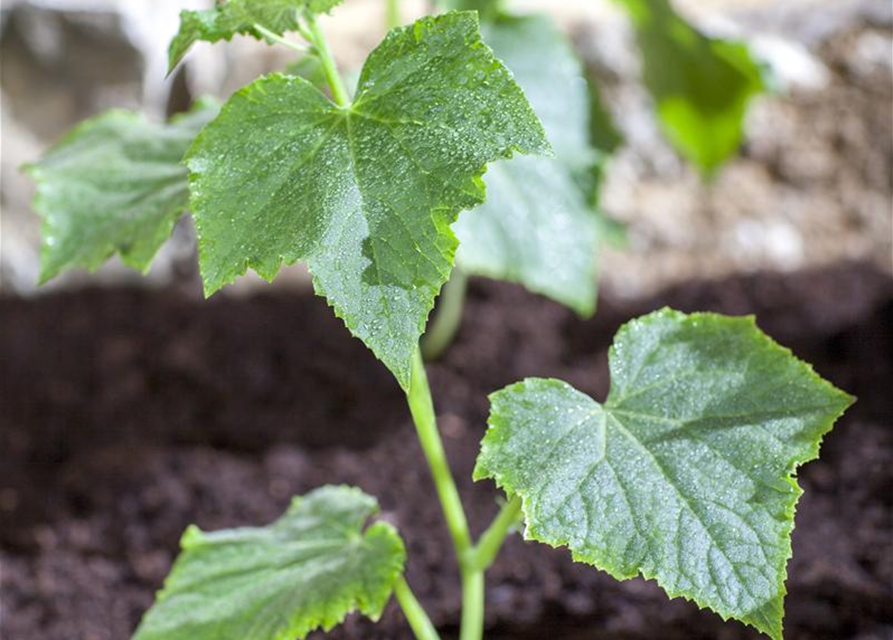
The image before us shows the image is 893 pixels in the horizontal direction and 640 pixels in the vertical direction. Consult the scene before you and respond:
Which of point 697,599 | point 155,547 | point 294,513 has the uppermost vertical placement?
point 155,547

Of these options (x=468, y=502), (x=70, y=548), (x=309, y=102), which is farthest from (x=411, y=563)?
(x=309, y=102)

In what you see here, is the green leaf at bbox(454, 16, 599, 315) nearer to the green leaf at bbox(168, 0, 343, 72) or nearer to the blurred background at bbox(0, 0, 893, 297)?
the blurred background at bbox(0, 0, 893, 297)

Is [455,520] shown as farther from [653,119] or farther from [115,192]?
[653,119]

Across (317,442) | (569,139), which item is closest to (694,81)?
(569,139)

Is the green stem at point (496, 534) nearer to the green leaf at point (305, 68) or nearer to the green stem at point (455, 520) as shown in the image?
the green stem at point (455, 520)

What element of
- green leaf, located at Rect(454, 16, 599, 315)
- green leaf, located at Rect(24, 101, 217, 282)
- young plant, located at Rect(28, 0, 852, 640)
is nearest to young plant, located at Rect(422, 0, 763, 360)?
green leaf, located at Rect(454, 16, 599, 315)

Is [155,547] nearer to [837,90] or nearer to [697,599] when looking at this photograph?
[697,599]
